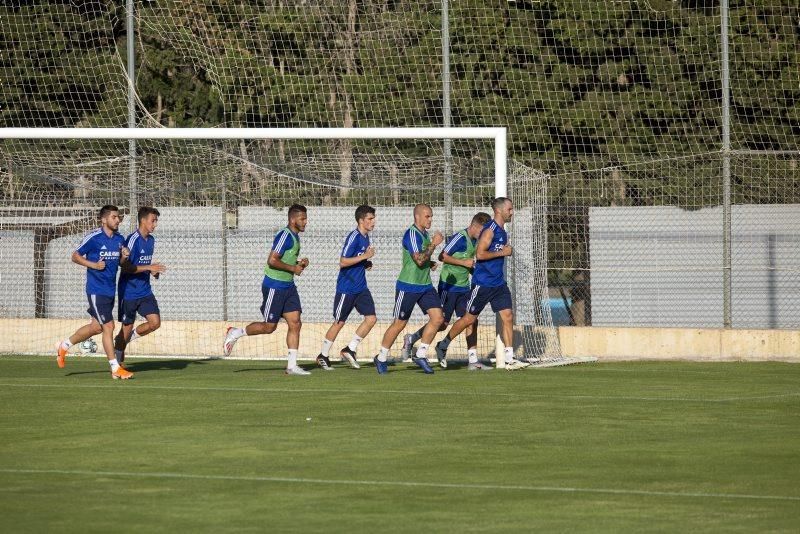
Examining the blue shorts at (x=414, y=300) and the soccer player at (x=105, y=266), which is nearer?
A: the soccer player at (x=105, y=266)

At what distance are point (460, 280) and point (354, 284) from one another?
4.91 ft

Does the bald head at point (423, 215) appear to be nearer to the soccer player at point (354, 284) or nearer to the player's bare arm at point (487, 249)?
the soccer player at point (354, 284)

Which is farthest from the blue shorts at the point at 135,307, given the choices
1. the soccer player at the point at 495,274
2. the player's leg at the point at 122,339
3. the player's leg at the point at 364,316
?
the soccer player at the point at 495,274

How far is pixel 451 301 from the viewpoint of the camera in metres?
18.8

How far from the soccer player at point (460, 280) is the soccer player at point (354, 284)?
866 millimetres

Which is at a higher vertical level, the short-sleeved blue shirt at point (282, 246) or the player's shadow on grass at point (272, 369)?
the short-sleeved blue shirt at point (282, 246)

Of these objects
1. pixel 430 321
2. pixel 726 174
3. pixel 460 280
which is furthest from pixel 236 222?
pixel 726 174

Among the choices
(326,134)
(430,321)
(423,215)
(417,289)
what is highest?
(326,134)

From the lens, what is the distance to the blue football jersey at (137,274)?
17625 millimetres

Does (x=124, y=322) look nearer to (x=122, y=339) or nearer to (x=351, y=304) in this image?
(x=122, y=339)

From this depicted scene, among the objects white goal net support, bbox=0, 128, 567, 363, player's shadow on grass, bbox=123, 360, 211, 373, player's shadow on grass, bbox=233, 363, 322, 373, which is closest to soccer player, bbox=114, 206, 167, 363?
player's shadow on grass, bbox=123, 360, 211, 373

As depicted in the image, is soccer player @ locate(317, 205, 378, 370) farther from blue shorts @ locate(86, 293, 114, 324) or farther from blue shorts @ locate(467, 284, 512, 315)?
blue shorts @ locate(86, 293, 114, 324)

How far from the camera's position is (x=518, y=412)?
42.5 feet

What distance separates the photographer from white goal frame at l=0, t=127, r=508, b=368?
18.2m
